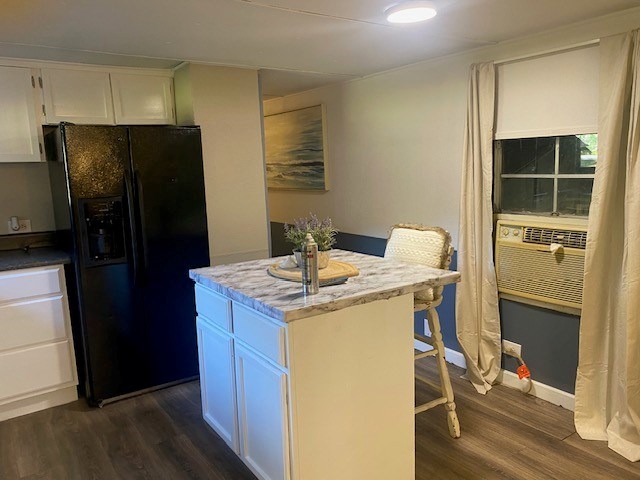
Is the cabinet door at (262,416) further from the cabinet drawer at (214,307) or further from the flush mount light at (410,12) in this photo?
the flush mount light at (410,12)

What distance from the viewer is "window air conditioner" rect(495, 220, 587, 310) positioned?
8.86 ft

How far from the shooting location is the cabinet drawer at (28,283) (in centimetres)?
283

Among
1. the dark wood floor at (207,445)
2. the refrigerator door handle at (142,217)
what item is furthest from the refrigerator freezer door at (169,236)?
the dark wood floor at (207,445)

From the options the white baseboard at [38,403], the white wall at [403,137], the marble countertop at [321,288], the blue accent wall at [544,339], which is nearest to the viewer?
the marble countertop at [321,288]

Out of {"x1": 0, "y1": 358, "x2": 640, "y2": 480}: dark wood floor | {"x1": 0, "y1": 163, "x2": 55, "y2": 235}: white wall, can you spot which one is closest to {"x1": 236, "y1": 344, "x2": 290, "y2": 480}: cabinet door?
{"x1": 0, "y1": 358, "x2": 640, "y2": 480}: dark wood floor

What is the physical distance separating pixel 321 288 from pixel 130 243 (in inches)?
60.7

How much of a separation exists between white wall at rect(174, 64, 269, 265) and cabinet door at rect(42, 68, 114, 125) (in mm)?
484

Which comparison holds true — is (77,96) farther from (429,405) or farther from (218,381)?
(429,405)

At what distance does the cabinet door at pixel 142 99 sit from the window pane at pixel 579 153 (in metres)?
2.60

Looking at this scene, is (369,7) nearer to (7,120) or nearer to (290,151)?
(7,120)

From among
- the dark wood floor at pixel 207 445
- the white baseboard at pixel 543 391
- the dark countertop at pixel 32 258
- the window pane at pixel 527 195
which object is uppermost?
the window pane at pixel 527 195

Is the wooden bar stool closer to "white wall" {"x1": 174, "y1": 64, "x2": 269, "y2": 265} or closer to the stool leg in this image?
the stool leg

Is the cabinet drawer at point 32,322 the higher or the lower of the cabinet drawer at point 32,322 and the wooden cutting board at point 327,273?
the lower

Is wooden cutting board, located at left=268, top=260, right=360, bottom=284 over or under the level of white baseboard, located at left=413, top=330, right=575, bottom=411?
over
